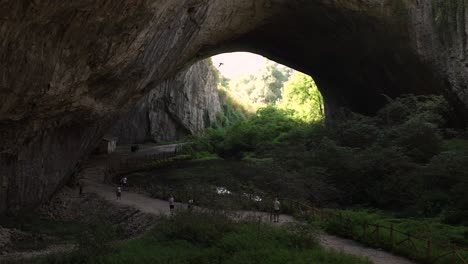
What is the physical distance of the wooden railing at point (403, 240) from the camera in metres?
11.0

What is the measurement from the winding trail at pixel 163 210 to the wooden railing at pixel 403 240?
Result: 414 millimetres

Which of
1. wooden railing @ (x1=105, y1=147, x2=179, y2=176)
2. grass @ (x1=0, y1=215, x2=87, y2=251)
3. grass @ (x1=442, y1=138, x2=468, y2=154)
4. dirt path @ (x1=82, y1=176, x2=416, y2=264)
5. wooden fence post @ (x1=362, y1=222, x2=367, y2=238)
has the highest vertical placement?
grass @ (x1=442, y1=138, x2=468, y2=154)

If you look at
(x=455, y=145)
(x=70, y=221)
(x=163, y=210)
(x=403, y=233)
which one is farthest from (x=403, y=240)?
(x=70, y=221)

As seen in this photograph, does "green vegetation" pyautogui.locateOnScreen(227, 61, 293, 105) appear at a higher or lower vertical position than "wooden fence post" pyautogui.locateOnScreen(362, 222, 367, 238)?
higher

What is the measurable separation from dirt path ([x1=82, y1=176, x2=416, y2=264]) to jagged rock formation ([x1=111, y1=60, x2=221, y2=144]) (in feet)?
58.9

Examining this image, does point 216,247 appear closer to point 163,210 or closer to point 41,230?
point 163,210

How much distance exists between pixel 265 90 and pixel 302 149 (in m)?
68.9

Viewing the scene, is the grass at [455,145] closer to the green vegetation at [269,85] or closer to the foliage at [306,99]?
the foliage at [306,99]

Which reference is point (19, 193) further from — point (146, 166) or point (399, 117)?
point (399, 117)

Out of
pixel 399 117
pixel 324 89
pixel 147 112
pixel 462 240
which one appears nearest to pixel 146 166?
pixel 147 112

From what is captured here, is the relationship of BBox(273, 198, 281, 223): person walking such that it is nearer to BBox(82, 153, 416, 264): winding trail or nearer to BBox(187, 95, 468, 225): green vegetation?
BBox(82, 153, 416, 264): winding trail

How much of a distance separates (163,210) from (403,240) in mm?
11180

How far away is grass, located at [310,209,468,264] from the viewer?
11.8 m

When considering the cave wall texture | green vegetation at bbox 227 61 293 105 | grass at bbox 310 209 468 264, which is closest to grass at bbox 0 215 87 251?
the cave wall texture
